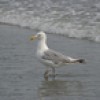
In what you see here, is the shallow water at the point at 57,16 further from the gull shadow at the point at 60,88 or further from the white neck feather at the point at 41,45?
the gull shadow at the point at 60,88

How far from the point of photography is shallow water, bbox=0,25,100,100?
10.1 meters

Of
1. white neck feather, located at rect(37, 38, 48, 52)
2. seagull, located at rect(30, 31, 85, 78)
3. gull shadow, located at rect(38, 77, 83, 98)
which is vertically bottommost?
gull shadow, located at rect(38, 77, 83, 98)

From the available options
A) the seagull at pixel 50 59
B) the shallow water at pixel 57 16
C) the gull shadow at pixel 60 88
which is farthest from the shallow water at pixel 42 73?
the shallow water at pixel 57 16

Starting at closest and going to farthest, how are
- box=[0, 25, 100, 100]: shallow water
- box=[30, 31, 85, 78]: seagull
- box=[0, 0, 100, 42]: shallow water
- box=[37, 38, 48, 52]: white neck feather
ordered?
box=[0, 25, 100, 100]: shallow water < box=[30, 31, 85, 78]: seagull < box=[37, 38, 48, 52]: white neck feather < box=[0, 0, 100, 42]: shallow water

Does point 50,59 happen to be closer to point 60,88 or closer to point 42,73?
point 42,73

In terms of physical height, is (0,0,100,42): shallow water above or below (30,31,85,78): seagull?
above

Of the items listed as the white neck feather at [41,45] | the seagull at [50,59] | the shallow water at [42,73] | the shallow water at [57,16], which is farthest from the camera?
the shallow water at [57,16]

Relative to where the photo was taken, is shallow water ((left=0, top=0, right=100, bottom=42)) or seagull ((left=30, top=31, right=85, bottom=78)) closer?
seagull ((left=30, top=31, right=85, bottom=78))

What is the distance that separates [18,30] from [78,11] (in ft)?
10.7

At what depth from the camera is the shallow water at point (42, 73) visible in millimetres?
10148

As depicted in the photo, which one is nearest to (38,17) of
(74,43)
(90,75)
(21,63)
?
(74,43)

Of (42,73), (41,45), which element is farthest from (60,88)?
(41,45)

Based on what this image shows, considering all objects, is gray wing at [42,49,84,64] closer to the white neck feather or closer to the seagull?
the seagull

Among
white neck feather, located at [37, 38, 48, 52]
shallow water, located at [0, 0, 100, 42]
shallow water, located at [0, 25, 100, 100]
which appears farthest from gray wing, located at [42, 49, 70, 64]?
shallow water, located at [0, 0, 100, 42]
